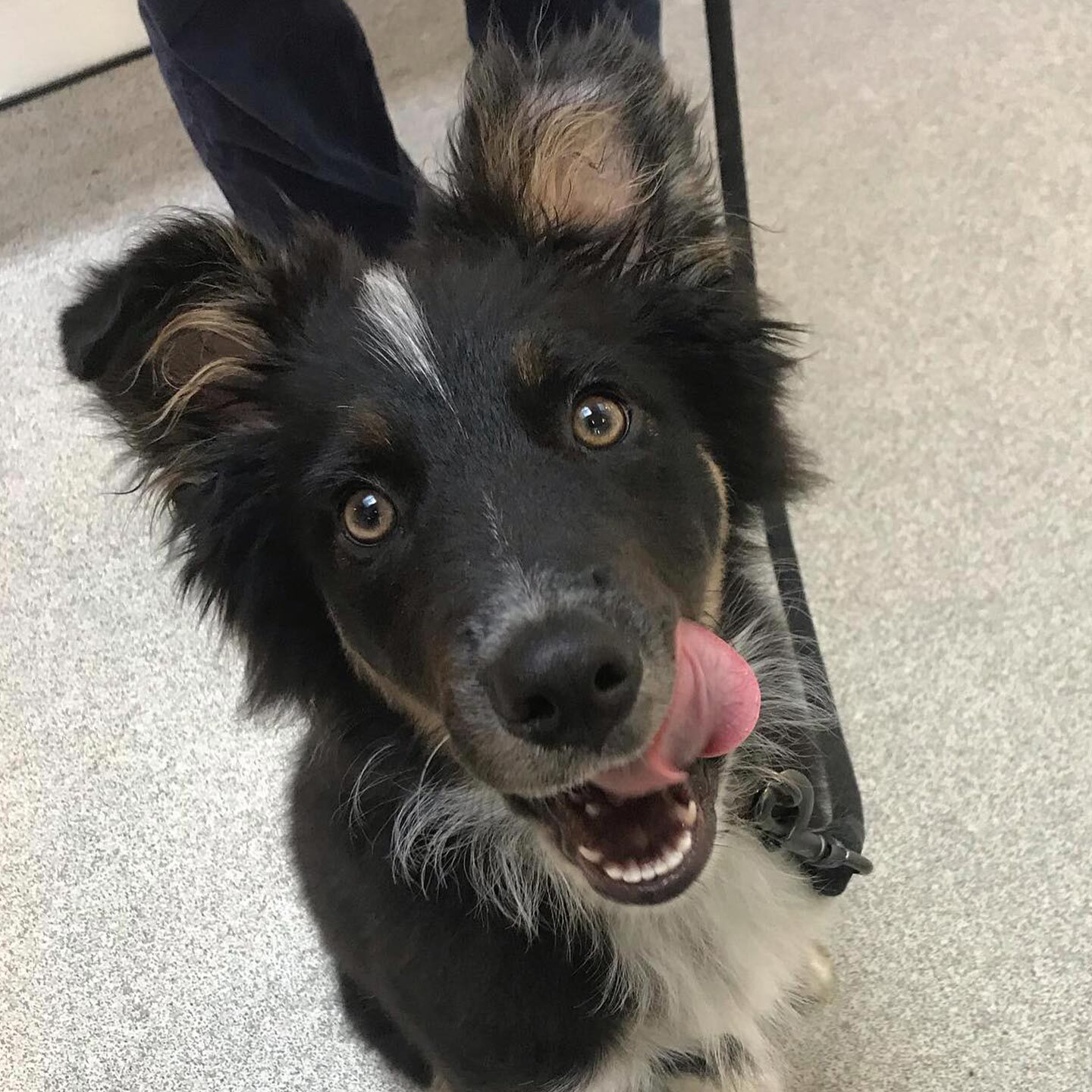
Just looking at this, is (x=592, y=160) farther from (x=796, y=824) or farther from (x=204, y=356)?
(x=796, y=824)

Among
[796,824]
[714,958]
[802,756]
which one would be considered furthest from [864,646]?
[714,958]

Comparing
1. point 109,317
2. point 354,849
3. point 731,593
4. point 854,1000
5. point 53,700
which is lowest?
point 854,1000

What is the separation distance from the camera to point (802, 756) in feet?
6.61

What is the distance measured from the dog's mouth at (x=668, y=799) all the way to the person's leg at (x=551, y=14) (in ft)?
5.04

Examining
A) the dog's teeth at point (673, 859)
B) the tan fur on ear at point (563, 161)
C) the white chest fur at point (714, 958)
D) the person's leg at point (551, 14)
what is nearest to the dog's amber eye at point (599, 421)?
the tan fur on ear at point (563, 161)

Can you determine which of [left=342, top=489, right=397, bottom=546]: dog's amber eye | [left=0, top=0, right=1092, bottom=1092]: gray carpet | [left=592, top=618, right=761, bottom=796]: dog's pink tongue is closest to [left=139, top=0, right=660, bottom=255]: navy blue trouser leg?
[left=0, top=0, right=1092, bottom=1092]: gray carpet

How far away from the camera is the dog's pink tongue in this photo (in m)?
1.45

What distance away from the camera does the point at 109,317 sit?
140 cm

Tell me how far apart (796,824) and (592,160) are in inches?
45.3

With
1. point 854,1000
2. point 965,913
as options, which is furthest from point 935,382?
point 854,1000

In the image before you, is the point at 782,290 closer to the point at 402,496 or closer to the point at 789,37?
the point at 789,37

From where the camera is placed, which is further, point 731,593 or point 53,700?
point 53,700

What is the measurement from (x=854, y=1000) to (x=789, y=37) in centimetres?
339

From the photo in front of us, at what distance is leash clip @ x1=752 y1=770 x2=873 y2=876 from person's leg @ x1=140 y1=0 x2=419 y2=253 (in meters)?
1.41
